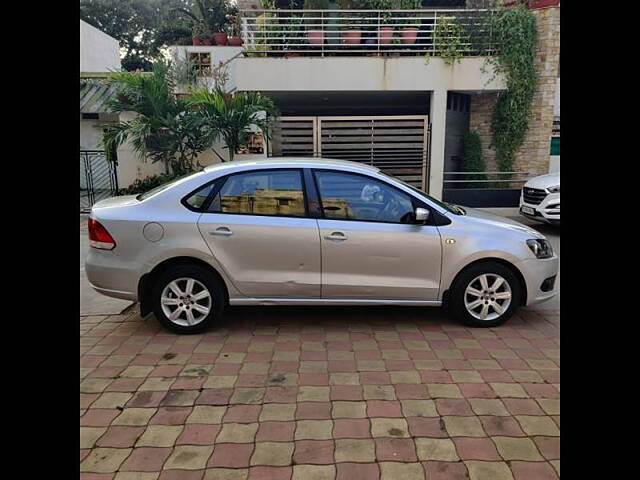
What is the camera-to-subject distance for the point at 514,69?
10414 millimetres

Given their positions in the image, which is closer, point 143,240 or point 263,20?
point 143,240

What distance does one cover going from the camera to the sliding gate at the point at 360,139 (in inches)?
424

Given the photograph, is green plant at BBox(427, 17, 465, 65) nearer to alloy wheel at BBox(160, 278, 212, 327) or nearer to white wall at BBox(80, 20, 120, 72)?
alloy wheel at BBox(160, 278, 212, 327)

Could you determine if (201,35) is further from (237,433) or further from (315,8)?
(237,433)

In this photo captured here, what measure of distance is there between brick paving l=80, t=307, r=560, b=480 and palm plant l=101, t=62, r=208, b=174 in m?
5.55

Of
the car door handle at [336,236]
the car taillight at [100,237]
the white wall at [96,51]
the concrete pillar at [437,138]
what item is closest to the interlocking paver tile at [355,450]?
the car door handle at [336,236]

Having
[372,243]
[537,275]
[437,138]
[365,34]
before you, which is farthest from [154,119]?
[537,275]

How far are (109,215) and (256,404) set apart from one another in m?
2.22

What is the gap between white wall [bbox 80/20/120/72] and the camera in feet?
56.7

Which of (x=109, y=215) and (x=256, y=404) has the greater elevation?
(x=109, y=215)

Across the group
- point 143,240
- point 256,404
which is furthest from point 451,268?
point 143,240
